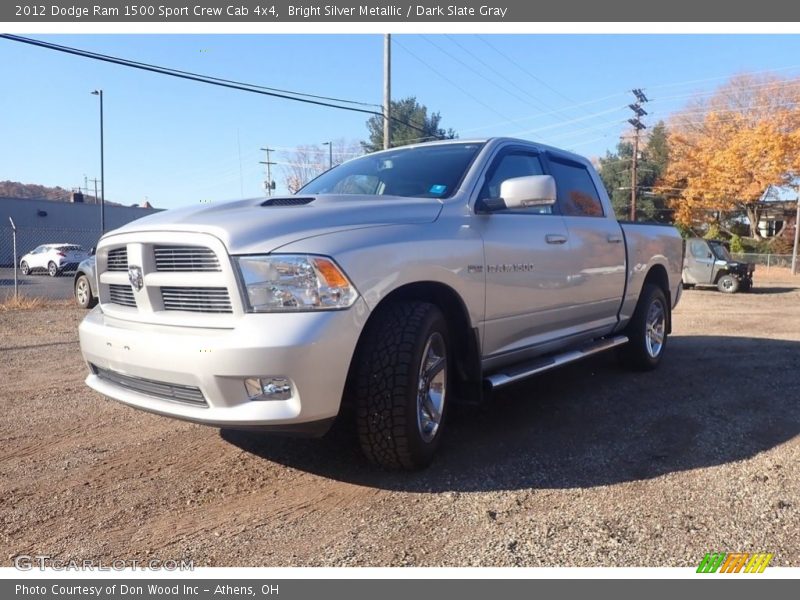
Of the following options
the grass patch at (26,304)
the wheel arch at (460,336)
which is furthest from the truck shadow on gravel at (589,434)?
the grass patch at (26,304)

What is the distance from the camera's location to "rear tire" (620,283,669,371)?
19.6 ft

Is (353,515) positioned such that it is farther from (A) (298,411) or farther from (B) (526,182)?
(B) (526,182)

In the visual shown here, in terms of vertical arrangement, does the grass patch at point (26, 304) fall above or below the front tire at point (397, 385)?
below

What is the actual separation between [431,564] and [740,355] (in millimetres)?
5910

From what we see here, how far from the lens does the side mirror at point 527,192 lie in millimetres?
3678

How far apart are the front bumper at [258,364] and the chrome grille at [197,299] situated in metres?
0.11

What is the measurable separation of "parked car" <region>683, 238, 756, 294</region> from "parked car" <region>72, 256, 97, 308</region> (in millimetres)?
15729

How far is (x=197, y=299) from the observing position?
2.95 meters

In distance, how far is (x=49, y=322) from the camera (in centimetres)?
961

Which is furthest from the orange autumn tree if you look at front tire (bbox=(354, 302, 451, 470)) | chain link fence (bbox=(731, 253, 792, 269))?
front tire (bbox=(354, 302, 451, 470))

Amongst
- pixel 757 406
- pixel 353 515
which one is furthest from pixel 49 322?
pixel 757 406

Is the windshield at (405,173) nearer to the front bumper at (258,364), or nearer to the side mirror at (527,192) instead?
the side mirror at (527,192)

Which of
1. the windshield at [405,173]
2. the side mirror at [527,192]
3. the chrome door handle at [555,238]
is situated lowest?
the chrome door handle at [555,238]

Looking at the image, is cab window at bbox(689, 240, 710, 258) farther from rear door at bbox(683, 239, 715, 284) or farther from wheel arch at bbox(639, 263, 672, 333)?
wheel arch at bbox(639, 263, 672, 333)
